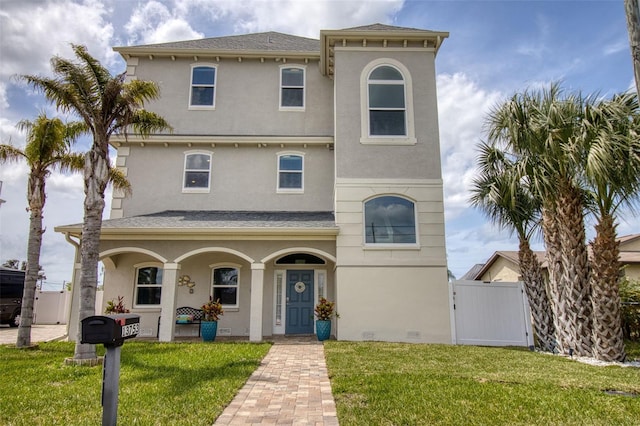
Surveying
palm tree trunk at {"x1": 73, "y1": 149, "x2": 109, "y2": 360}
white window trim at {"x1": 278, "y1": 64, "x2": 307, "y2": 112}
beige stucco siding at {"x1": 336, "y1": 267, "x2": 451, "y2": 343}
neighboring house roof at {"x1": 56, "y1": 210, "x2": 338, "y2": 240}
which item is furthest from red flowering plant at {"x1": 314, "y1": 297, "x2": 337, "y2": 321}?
white window trim at {"x1": 278, "y1": 64, "x2": 307, "y2": 112}

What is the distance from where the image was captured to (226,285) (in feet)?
46.8

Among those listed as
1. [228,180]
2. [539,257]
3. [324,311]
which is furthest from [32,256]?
[539,257]

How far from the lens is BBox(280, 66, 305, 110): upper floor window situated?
53.1 feet

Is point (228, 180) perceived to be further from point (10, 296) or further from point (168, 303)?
point (10, 296)

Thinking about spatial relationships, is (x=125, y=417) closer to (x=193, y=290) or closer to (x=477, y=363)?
(x=477, y=363)

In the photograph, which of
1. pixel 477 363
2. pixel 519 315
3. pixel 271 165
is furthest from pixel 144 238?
pixel 519 315

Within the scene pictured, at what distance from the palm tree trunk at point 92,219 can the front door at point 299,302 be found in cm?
659

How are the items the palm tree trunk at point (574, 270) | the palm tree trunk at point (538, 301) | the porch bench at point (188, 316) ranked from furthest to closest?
the porch bench at point (188, 316)
the palm tree trunk at point (538, 301)
the palm tree trunk at point (574, 270)

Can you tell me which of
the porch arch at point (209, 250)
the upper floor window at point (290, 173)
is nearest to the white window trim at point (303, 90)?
the upper floor window at point (290, 173)

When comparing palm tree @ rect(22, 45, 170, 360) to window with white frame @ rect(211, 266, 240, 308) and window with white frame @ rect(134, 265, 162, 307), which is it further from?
window with white frame @ rect(211, 266, 240, 308)

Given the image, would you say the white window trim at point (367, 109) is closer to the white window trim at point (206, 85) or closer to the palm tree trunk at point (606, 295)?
the white window trim at point (206, 85)

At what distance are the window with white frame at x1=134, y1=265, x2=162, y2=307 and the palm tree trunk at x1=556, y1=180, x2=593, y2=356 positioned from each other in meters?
12.5

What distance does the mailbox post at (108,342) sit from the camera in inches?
154

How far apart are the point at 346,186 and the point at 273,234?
114 inches
